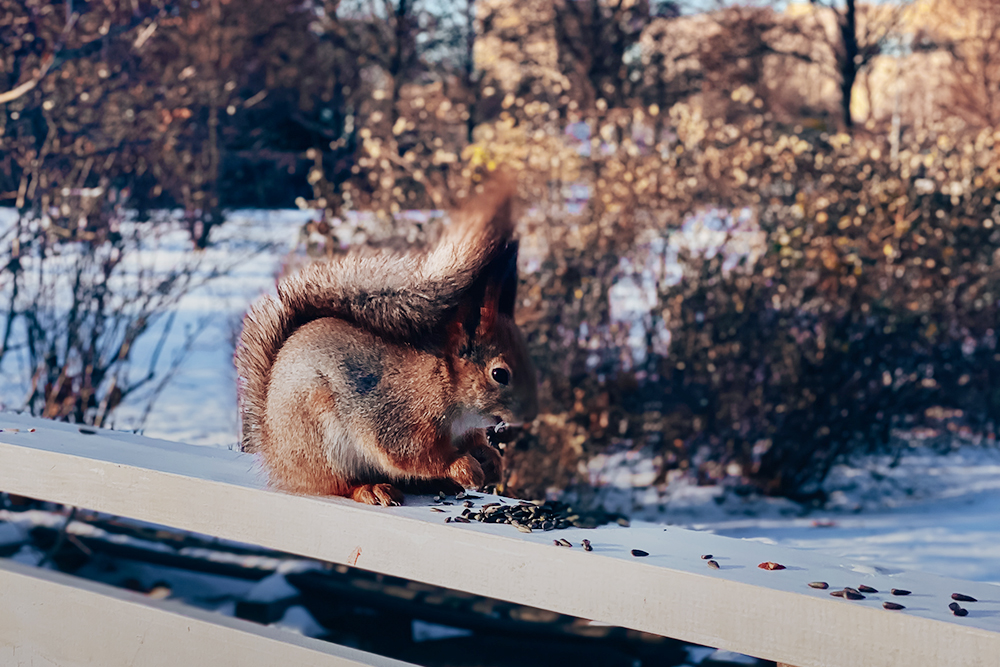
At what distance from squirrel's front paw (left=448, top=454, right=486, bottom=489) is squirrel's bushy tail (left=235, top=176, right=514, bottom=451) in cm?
21

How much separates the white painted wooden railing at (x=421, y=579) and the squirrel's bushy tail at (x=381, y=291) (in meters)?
0.19

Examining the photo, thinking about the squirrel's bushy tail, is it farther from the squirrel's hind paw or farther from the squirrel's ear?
the squirrel's hind paw

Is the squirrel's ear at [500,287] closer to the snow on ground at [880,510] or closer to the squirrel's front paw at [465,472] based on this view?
the squirrel's front paw at [465,472]

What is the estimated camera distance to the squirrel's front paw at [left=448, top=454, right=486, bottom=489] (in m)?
1.38

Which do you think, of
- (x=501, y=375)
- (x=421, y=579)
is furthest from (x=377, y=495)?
(x=501, y=375)

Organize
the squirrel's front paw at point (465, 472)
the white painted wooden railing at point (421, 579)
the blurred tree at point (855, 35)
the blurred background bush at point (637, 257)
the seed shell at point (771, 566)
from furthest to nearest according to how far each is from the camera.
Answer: the blurred tree at point (855, 35) → the blurred background bush at point (637, 257) → the squirrel's front paw at point (465, 472) → the seed shell at point (771, 566) → the white painted wooden railing at point (421, 579)

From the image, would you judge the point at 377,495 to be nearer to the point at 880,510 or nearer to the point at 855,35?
the point at 880,510

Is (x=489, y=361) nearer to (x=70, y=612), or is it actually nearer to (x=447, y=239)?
(x=447, y=239)

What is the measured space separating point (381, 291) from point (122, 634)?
0.94 metres

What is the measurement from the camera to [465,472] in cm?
138

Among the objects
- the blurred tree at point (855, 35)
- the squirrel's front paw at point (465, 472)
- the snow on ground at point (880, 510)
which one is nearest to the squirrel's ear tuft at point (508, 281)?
the squirrel's front paw at point (465, 472)

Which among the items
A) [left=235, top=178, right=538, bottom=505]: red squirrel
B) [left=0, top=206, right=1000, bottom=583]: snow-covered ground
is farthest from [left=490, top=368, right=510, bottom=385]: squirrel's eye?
[left=0, top=206, right=1000, bottom=583]: snow-covered ground

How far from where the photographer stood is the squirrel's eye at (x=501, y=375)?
1.30 m

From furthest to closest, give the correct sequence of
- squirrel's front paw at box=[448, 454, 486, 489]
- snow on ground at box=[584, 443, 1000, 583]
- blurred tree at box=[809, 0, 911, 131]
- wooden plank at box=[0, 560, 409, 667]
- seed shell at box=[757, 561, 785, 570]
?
blurred tree at box=[809, 0, 911, 131] < snow on ground at box=[584, 443, 1000, 583] < wooden plank at box=[0, 560, 409, 667] < squirrel's front paw at box=[448, 454, 486, 489] < seed shell at box=[757, 561, 785, 570]
